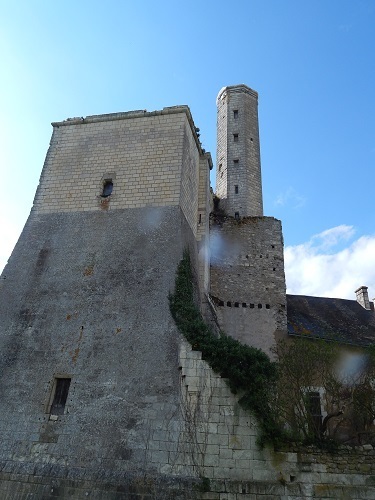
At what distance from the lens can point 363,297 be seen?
69.8ft

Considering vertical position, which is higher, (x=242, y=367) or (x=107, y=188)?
(x=107, y=188)

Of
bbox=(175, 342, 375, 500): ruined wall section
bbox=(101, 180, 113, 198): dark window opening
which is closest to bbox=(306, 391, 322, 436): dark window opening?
bbox=(175, 342, 375, 500): ruined wall section

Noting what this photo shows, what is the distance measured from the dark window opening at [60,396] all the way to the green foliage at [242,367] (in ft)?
9.76

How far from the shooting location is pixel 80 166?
43.0 ft

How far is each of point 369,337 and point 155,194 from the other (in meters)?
11.2

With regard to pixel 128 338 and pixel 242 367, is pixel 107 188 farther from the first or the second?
pixel 242 367

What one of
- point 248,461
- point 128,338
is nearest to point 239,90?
point 128,338

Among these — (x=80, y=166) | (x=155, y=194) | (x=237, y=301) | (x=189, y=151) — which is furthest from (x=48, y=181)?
(x=237, y=301)

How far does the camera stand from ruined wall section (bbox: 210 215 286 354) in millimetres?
15164

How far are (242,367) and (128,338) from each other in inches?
111

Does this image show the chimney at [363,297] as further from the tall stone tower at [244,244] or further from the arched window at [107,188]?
the arched window at [107,188]

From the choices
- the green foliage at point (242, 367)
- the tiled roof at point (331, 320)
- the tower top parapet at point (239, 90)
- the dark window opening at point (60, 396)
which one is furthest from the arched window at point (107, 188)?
the tower top parapet at point (239, 90)

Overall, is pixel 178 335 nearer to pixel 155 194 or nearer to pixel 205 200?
pixel 155 194

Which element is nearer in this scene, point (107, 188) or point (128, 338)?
point (128, 338)
